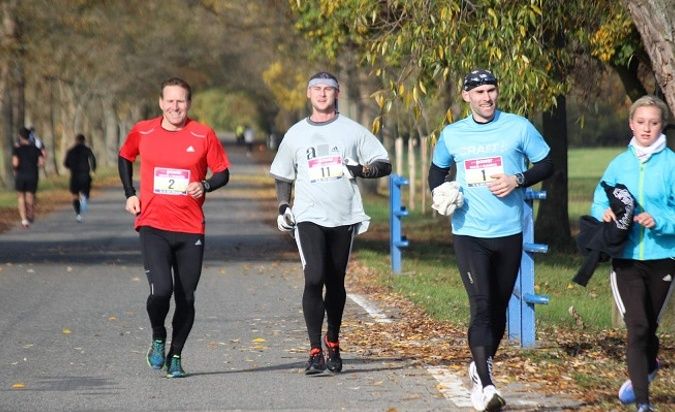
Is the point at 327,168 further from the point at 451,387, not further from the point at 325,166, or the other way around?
the point at 451,387

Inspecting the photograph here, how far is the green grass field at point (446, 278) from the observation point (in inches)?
537

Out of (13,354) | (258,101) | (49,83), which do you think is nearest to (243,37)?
(49,83)

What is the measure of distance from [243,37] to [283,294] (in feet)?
127

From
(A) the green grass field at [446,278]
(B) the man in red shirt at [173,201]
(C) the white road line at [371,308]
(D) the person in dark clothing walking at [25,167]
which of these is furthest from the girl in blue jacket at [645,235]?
(D) the person in dark clothing walking at [25,167]

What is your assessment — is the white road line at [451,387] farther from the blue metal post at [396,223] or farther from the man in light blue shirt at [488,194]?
the blue metal post at [396,223]

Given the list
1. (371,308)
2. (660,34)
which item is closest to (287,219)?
(660,34)

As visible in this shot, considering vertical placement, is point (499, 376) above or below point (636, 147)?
below

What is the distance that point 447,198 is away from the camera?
8336 millimetres

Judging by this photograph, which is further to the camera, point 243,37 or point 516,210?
point 243,37

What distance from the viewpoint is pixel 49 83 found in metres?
56.1

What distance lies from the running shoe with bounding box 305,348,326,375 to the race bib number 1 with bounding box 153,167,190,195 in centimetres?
132

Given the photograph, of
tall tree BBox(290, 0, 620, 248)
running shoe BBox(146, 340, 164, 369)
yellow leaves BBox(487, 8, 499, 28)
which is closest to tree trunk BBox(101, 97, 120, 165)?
tall tree BBox(290, 0, 620, 248)

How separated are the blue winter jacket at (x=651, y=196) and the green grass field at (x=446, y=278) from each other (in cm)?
441

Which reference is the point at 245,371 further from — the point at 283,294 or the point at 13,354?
the point at 283,294
